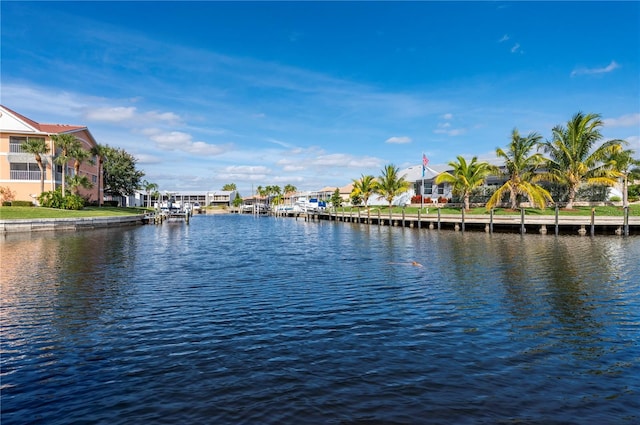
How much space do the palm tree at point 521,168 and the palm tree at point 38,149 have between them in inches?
2276

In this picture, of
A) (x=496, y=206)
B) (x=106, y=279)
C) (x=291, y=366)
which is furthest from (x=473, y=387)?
(x=496, y=206)

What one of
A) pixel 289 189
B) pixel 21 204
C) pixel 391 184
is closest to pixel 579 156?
pixel 391 184

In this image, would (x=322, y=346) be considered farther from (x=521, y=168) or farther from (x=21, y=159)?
(x=21, y=159)

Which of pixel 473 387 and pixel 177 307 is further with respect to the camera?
pixel 177 307

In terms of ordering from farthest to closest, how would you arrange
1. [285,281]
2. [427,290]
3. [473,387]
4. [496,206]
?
[496,206], [285,281], [427,290], [473,387]

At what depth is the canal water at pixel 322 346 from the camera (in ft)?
22.1

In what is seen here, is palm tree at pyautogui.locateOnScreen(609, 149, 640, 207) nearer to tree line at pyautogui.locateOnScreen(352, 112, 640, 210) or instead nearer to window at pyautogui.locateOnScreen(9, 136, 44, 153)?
tree line at pyautogui.locateOnScreen(352, 112, 640, 210)

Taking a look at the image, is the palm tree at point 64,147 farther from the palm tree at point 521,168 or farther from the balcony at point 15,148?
the palm tree at point 521,168

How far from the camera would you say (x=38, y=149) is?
174ft

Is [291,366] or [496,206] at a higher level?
[496,206]

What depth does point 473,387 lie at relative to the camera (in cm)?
738

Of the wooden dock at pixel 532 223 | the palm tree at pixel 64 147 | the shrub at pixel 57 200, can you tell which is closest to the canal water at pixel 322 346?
the wooden dock at pixel 532 223

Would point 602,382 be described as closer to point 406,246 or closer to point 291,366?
point 291,366

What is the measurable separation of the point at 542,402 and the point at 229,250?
2555 cm
